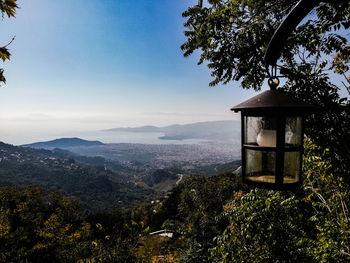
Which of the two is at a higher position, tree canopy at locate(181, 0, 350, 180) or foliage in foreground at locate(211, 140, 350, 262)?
tree canopy at locate(181, 0, 350, 180)

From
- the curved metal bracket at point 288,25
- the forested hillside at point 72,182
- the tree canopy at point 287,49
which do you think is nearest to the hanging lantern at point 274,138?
the curved metal bracket at point 288,25

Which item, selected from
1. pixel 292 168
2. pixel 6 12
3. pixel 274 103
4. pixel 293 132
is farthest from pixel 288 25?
pixel 6 12

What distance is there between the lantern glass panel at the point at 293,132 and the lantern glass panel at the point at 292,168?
7 cm

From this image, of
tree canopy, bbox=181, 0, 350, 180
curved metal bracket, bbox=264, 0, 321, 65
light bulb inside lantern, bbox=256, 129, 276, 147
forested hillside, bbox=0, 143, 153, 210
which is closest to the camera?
curved metal bracket, bbox=264, 0, 321, 65

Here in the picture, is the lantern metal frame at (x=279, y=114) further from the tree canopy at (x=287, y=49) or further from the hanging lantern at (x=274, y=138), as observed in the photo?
the tree canopy at (x=287, y=49)

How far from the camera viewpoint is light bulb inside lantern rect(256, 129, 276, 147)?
4.24 ft

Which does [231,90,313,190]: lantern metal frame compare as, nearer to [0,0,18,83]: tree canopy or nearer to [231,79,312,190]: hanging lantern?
[231,79,312,190]: hanging lantern

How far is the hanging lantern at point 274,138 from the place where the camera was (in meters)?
1.25

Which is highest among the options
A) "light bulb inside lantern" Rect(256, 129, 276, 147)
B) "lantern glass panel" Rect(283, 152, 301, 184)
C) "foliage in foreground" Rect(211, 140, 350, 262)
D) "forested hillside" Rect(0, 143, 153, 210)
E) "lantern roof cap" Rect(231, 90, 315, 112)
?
"lantern roof cap" Rect(231, 90, 315, 112)

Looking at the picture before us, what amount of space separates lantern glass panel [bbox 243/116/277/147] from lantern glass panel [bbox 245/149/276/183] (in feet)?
0.23

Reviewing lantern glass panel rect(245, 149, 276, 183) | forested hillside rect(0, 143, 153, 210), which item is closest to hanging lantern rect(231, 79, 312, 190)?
lantern glass panel rect(245, 149, 276, 183)

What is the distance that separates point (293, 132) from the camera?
1326mm

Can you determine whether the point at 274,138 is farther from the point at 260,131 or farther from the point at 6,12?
the point at 6,12

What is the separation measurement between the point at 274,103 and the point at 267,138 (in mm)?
231
